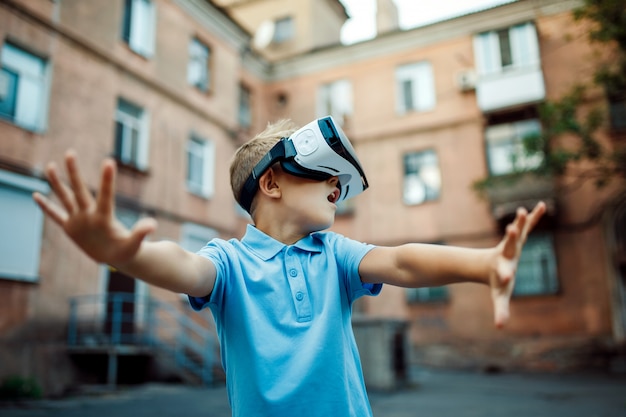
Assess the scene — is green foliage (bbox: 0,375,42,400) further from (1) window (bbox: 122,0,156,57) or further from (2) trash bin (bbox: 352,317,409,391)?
(1) window (bbox: 122,0,156,57)

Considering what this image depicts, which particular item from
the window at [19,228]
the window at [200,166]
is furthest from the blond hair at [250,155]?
the window at [200,166]

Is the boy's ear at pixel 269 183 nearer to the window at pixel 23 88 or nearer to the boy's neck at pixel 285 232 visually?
the boy's neck at pixel 285 232

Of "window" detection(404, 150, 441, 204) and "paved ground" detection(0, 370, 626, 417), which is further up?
"window" detection(404, 150, 441, 204)

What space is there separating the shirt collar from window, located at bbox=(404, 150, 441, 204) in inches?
661

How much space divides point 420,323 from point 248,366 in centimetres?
1644

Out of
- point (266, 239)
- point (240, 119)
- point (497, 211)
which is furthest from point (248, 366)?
point (240, 119)

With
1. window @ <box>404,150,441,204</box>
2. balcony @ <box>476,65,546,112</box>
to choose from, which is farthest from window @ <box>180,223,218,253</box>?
balcony @ <box>476,65,546,112</box>

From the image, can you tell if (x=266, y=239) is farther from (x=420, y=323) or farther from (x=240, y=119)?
(x=240, y=119)

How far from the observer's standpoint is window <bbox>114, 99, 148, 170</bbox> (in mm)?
13812

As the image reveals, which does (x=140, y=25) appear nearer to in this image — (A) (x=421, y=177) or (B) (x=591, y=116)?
(A) (x=421, y=177)

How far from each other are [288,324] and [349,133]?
1844 cm

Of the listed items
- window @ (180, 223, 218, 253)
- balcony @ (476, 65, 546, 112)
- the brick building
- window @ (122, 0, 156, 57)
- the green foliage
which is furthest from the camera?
balcony @ (476, 65, 546, 112)

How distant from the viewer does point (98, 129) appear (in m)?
12.9

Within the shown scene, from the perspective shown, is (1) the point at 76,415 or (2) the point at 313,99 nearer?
(1) the point at 76,415
